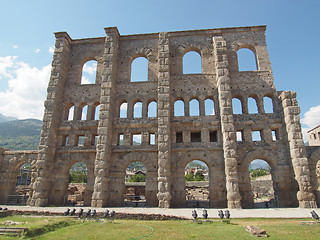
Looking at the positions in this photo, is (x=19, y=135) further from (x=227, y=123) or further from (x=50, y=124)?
(x=227, y=123)

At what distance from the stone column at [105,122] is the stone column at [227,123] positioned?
320 inches

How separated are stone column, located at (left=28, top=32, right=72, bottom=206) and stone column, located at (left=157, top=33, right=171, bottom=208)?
27.5ft

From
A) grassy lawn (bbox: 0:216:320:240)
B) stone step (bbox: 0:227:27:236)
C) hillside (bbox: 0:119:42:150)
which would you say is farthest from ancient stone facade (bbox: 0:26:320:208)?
hillside (bbox: 0:119:42:150)

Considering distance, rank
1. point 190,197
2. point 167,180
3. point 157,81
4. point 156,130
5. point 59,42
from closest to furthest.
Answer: point 167,180 < point 156,130 < point 157,81 < point 59,42 < point 190,197

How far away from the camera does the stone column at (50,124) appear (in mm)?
15430

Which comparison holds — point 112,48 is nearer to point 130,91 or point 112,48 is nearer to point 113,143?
point 130,91

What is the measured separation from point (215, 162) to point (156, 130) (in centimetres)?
478

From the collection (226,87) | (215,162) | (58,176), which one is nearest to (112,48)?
(226,87)

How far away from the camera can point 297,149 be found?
14.1 m

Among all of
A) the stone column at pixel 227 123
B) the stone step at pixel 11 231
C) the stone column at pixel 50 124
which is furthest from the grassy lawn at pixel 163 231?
the stone column at pixel 50 124

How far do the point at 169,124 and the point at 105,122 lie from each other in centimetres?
469

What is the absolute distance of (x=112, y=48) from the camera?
693 inches

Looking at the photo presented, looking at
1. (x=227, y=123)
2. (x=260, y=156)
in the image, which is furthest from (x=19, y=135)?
(x=260, y=156)

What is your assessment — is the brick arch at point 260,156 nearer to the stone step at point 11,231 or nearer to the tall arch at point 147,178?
the tall arch at point 147,178
